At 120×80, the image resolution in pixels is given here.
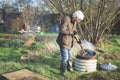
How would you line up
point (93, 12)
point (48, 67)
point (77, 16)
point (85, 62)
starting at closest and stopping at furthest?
point (77, 16) → point (85, 62) → point (48, 67) → point (93, 12)

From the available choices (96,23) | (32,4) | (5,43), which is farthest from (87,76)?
(32,4)

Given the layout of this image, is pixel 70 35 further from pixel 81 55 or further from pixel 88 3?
pixel 88 3

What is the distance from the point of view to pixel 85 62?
271 inches

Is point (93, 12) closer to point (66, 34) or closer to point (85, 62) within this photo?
point (85, 62)

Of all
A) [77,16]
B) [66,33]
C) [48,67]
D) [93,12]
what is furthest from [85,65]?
[93,12]

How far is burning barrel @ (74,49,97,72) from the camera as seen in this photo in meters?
6.87

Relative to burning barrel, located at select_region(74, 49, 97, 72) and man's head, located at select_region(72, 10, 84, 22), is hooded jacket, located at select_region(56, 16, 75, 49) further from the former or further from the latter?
burning barrel, located at select_region(74, 49, 97, 72)

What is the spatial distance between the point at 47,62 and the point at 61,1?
3553 millimetres

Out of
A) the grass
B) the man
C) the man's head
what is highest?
the man's head

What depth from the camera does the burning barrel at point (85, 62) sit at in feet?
22.5

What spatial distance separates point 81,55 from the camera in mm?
6980

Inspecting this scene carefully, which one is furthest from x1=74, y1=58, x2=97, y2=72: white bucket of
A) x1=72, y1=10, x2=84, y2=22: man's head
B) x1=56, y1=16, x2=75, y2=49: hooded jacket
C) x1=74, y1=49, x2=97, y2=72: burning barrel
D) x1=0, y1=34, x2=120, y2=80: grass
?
x1=72, y1=10, x2=84, y2=22: man's head

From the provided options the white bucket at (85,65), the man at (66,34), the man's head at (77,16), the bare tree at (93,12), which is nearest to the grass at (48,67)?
the white bucket at (85,65)

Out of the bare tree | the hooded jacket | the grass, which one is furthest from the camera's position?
the bare tree
